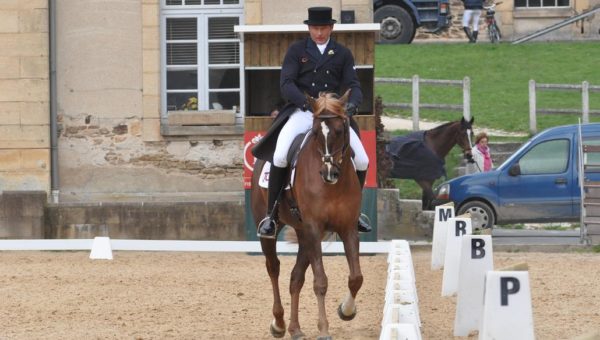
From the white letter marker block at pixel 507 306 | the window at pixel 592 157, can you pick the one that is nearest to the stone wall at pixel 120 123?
the window at pixel 592 157

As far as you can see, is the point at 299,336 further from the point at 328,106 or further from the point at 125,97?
the point at 125,97

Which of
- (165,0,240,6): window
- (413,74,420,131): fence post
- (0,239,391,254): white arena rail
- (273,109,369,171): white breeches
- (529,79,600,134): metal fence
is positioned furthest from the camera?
(529,79,600,134): metal fence

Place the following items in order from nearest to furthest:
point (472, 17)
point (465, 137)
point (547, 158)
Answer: point (547, 158) < point (465, 137) < point (472, 17)

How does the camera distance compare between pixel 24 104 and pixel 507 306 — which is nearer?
pixel 507 306

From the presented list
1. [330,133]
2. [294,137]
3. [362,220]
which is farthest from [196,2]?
[330,133]

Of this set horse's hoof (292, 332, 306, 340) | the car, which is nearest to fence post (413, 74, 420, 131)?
the car

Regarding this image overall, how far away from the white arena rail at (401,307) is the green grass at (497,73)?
18.5 meters

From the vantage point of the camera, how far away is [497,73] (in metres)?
40.5

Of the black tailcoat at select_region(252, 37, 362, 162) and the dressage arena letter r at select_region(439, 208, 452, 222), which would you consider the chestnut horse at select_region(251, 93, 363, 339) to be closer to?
the black tailcoat at select_region(252, 37, 362, 162)

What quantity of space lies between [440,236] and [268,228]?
21.4 feet

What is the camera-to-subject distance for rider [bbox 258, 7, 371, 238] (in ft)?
42.5

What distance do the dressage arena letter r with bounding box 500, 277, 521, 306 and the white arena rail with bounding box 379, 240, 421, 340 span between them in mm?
525

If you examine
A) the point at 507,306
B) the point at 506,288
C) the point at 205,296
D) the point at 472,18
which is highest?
the point at 472,18

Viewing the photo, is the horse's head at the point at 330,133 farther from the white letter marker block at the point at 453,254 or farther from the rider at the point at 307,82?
the white letter marker block at the point at 453,254
